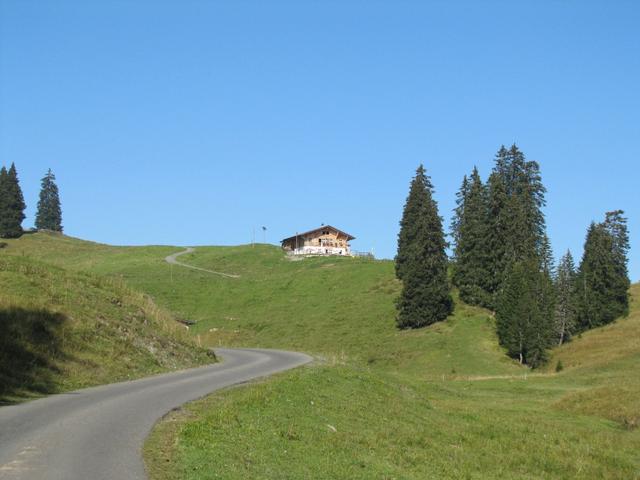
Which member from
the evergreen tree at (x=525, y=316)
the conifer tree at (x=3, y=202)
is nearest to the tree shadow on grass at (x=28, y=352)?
the evergreen tree at (x=525, y=316)

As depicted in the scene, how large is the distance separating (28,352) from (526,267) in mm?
61265

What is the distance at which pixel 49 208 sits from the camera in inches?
7259

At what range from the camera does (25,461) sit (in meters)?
11.9

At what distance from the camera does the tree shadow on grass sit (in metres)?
20.1

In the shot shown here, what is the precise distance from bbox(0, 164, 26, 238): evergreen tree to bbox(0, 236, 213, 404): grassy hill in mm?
118113

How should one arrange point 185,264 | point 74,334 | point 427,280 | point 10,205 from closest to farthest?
point 74,334 < point 427,280 < point 185,264 < point 10,205

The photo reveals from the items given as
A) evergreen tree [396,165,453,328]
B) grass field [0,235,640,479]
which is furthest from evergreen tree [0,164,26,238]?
evergreen tree [396,165,453,328]

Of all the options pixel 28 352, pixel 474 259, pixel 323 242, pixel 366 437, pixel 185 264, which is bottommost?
pixel 366 437

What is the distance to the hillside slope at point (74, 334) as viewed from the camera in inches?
869

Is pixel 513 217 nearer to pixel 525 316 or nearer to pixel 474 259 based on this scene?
pixel 474 259

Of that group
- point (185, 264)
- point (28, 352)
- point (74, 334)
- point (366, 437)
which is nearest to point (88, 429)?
point (366, 437)

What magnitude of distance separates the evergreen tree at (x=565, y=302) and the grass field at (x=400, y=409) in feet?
10.7

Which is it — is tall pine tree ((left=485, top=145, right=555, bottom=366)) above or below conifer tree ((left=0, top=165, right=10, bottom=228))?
below

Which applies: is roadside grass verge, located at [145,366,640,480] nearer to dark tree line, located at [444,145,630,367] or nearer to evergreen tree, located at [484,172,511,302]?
dark tree line, located at [444,145,630,367]
